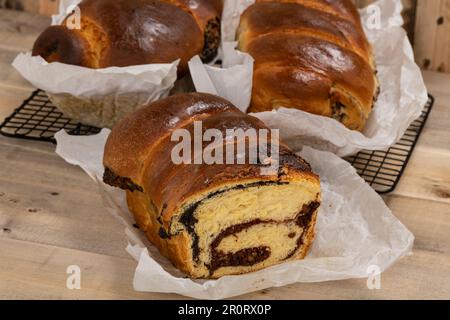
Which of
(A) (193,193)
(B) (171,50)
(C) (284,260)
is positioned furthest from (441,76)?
(A) (193,193)

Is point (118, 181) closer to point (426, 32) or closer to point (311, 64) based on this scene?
point (311, 64)

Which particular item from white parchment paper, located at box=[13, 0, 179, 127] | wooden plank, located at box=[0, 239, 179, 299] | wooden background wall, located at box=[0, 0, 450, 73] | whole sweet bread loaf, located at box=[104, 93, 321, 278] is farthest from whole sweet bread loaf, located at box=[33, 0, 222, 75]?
wooden background wall, located at box=[0, 0, 450, 73]

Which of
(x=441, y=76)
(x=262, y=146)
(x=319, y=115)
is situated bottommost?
(x=441, y=76)

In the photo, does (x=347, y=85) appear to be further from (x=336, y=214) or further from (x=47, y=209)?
(x=47, y=209)

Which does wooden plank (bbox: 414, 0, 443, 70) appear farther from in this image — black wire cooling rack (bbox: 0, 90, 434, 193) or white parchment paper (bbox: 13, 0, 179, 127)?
white parchment paper (bbox: 13, 0, 179, 127)

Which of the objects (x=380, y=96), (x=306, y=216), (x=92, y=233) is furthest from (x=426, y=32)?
(x=92, y=233)

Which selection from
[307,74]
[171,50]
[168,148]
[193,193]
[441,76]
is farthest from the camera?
[441,76]
